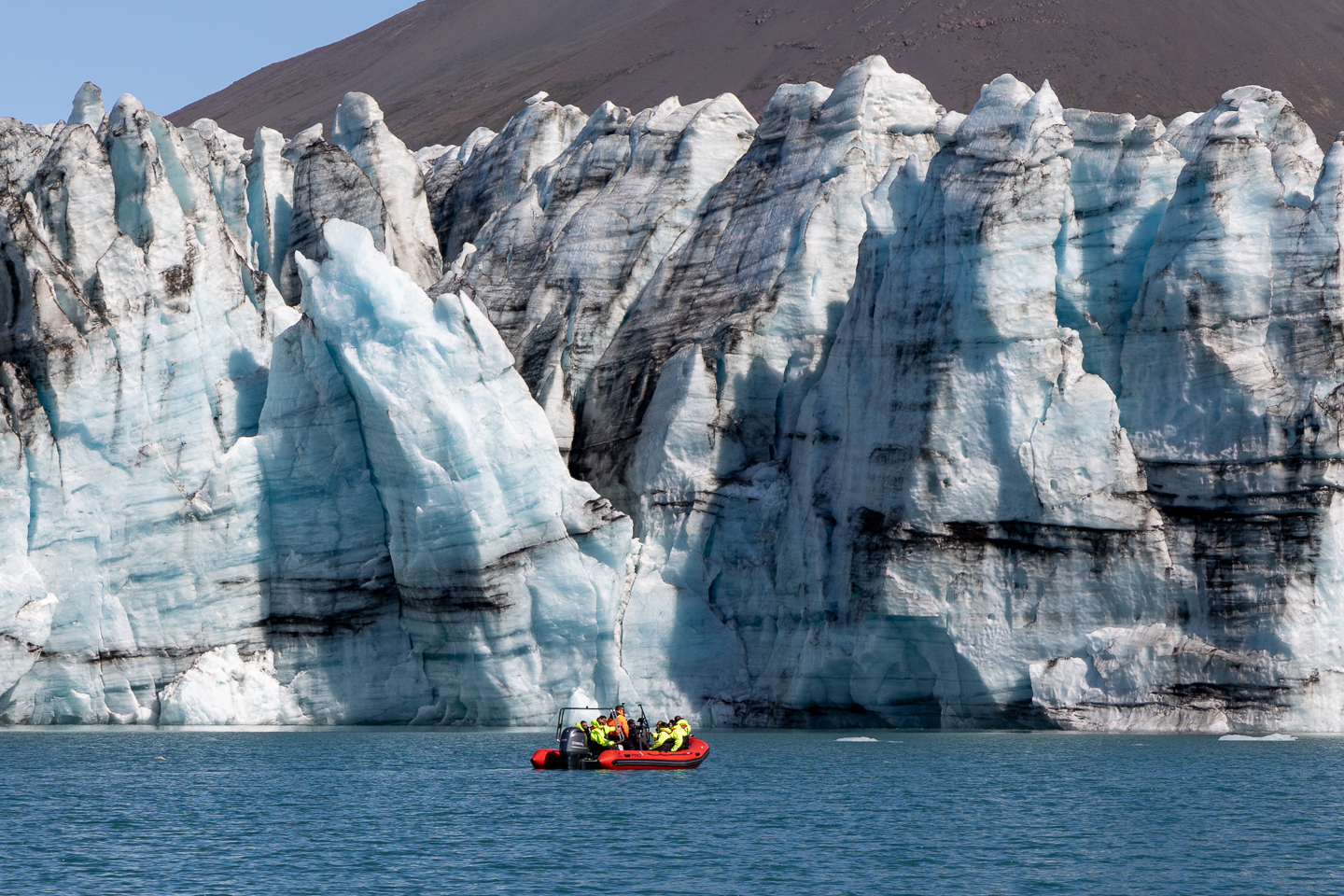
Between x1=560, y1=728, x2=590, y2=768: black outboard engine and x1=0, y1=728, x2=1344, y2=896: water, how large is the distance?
1.55 feet

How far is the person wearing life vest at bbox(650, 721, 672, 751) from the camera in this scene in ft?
130

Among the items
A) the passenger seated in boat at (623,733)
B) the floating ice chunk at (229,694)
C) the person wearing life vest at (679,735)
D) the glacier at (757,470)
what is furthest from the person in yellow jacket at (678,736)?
the floating ice chunk at (229,694)

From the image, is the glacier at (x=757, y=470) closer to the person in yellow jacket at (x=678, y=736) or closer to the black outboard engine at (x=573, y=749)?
the person in yellow jacket at (x=678, y=736)

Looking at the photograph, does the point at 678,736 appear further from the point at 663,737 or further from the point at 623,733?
the point at 623,733

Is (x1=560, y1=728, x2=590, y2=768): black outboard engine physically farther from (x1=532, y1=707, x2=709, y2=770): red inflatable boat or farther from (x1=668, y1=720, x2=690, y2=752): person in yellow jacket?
(x1=668, y1=720, x2=690, y2=752): person in yellow jacket

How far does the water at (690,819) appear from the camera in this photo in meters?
25.4

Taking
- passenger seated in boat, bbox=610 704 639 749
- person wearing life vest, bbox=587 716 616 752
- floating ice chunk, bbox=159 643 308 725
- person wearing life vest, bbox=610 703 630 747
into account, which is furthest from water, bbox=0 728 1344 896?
floating ice chunk, bbox=159 643 308 725

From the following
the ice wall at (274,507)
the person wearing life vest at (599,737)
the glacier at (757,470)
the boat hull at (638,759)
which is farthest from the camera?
the ice wall at (274,507)

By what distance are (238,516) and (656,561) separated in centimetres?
1240

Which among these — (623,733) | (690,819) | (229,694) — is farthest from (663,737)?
(229,694)

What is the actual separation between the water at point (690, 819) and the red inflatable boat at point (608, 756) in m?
0.33

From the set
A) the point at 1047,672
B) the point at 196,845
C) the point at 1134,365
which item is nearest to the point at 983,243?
the point at 1134,365

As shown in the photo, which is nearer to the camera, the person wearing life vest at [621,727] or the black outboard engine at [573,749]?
the black outboard engine at [573,749]

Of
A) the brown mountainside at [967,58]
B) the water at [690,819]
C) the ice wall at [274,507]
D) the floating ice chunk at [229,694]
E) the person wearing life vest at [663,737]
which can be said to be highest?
the brown mountainside at [967,58]
